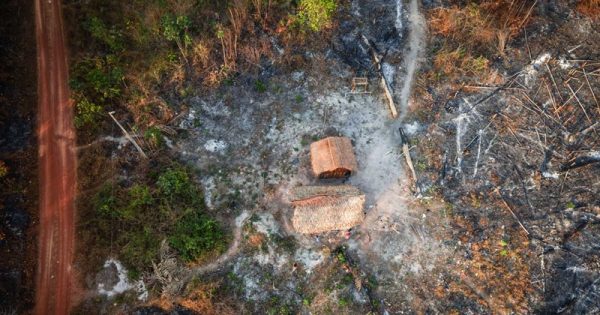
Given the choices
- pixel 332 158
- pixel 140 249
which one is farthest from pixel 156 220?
pixel 332 158

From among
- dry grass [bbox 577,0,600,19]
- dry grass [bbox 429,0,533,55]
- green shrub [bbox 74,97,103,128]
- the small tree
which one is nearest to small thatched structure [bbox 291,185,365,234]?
the small tree

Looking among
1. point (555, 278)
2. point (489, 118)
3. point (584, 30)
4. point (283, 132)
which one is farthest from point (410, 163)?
point (584, 30)

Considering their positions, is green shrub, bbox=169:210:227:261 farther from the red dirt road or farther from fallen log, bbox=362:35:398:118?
fallen log, bbox=362:35:398:118

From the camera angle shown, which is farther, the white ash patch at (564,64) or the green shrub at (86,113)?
the white ash patch at (564,64)

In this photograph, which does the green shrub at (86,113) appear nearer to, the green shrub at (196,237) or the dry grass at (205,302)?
the green shrub at (196,237)

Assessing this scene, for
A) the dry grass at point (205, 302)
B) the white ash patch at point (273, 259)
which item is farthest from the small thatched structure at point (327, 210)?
the dry grass at point (205, 302)

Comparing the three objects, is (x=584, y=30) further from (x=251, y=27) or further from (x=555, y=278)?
(x=251, y=27)

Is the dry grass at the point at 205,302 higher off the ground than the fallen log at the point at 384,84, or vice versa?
the fallen log at the point at 384,84
